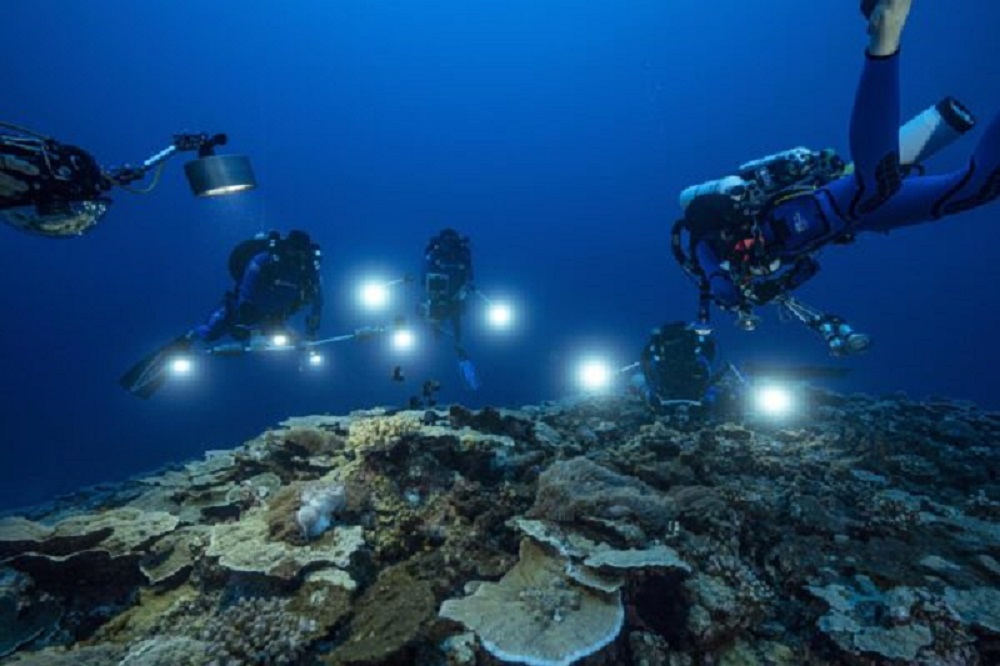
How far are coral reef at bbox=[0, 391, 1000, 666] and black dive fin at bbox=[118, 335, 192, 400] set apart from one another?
420 centimetres

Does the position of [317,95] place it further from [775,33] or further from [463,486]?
[463,486]

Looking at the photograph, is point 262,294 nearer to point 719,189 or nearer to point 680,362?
point 680,362

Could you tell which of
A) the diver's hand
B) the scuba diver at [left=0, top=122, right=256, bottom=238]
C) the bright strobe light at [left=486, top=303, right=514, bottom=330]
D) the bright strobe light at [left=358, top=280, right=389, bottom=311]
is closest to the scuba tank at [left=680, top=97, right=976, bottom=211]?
the diver's hand

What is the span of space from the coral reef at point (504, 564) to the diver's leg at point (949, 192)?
2.86 m

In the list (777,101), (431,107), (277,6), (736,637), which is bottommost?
(736,637)

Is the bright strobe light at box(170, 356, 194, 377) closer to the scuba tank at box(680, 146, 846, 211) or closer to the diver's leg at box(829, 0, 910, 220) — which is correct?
the scuba tank at box(680, 146, 846, 211)

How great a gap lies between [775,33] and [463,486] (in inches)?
5414

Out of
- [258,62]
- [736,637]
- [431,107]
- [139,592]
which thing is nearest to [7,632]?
[139,592]

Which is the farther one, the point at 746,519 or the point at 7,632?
the point at 746,519

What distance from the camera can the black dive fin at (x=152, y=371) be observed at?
9922 mm

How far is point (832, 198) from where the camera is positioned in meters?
4.82

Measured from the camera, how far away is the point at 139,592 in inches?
173

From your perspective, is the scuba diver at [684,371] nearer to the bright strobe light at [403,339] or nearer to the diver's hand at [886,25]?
the bright strobe light at [403,339]

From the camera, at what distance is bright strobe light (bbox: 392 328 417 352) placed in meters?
11.9
